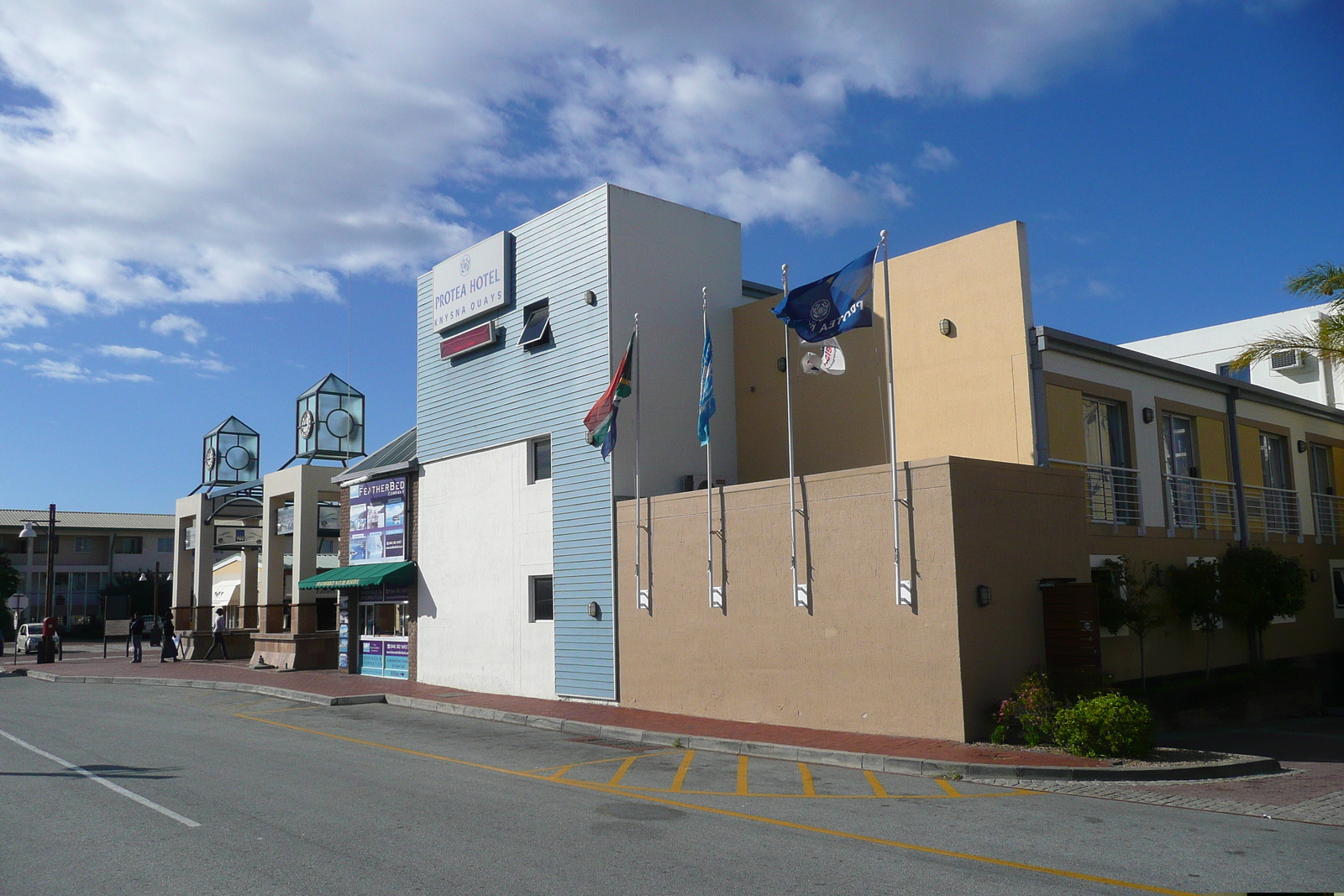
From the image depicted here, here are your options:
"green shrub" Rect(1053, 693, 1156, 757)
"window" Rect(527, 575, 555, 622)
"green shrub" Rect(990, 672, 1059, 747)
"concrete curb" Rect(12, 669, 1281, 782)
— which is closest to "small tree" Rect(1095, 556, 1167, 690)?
"green shrub" Rect(990, 672, 1059, 747)

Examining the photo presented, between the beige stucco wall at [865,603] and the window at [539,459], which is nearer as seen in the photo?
the beige stucco wall at [865,603]

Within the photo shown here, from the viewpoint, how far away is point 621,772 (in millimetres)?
12242

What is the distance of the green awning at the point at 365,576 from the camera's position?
2408cm

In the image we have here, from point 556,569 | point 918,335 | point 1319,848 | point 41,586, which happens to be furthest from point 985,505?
point 41,586

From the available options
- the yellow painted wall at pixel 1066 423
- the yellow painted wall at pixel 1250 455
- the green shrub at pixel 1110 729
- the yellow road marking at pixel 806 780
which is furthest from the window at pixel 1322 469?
the yellow road marking at pixel 806 780

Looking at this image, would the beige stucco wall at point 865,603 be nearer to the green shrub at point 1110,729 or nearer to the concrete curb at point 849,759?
the green shrub at point 1110,729

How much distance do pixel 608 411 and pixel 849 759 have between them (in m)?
7.58

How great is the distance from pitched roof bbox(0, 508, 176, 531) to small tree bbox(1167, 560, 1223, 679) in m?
75.6

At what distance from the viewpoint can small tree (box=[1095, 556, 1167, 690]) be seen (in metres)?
15.5

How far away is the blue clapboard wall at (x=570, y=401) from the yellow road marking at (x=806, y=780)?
6.52m

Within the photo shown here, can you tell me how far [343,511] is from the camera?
27.4m

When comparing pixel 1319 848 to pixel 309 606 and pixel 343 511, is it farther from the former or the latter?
pixel 309 606

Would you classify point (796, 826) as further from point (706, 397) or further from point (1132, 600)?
point (1132, 600)

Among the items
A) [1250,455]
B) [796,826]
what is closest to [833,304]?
[796,826]
